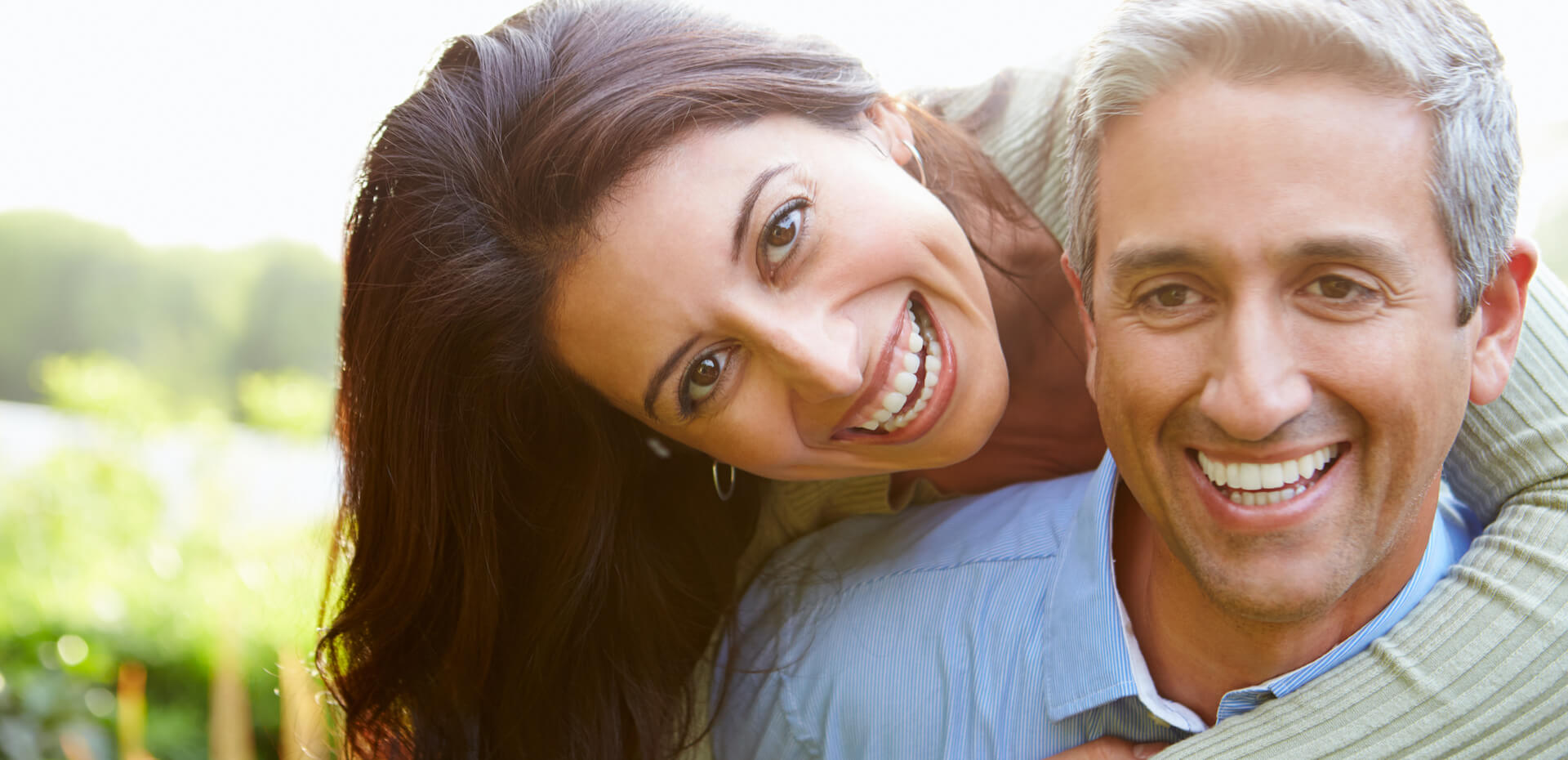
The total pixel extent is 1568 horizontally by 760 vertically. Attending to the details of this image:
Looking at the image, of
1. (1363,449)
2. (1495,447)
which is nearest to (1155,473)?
(1363,449)

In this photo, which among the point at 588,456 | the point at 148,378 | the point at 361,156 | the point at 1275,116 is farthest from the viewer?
the point at 148,378

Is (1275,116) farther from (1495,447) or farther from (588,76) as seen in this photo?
(588,76)

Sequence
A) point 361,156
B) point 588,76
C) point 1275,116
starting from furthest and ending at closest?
point 361,156 < point 588,76 < point 1275,116

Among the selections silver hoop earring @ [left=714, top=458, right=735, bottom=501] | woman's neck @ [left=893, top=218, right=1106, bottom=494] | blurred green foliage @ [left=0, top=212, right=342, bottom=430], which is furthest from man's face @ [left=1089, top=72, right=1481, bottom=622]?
blurred green foliage @ [left=0, top=212, right=342, bottom=430]

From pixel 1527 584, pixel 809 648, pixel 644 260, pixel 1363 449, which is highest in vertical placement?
pixel 644 260

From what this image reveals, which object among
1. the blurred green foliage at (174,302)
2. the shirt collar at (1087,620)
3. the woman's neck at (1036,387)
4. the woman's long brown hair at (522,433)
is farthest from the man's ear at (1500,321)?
the blurred green foliage at (174,302)

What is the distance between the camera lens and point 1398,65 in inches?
52.6

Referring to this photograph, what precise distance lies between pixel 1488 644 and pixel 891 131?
49.9 inches

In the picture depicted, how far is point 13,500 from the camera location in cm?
390

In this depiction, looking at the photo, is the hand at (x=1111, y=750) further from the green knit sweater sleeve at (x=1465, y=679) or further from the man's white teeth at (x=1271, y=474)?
the man's white teeth at (x=1271, y=474)

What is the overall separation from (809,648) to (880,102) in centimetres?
100

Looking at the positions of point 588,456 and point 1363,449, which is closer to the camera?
point 1363,449

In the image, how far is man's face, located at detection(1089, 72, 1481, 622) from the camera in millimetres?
1329

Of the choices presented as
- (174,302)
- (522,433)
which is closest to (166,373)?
(174,302)
